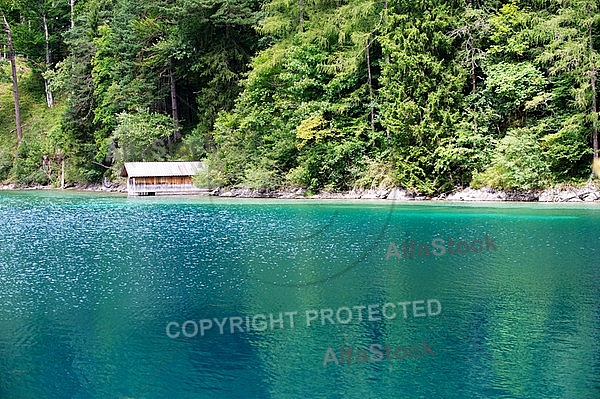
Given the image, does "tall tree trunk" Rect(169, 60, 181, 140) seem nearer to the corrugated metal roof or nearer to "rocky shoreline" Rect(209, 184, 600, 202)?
the corrugated metal roof

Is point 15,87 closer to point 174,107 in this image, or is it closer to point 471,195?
point 174,107

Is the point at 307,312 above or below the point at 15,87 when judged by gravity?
below

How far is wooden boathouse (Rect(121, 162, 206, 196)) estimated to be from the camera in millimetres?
39281

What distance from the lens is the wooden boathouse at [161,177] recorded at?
129 feet

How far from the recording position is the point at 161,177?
4006 centimetres

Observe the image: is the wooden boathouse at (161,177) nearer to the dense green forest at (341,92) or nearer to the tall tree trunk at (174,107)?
the dense green forest at (341,92)

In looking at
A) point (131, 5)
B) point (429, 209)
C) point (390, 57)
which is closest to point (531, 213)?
point (429, 209)

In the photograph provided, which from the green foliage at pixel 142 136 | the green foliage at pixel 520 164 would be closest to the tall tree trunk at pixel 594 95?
the green foliage at pixel 520 164

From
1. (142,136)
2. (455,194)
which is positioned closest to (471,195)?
(455,194)

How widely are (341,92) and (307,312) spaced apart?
1018 inches

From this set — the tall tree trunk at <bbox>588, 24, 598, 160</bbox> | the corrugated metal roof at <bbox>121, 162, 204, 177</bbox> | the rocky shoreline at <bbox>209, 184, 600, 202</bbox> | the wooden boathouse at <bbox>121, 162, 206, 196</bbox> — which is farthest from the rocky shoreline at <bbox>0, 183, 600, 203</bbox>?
the corrugated metal roof at <bbox>121, 162, 204, 177</bbox>

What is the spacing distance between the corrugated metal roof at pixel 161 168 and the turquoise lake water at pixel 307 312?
1862 centimetres

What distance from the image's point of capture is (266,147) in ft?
124

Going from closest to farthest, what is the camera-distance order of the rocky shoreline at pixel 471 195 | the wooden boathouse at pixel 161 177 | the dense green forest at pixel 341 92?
the rocky shoreline at pixel 471 195 < the dense green forest at pixel 341 92 < the wooden boathouse at pixel 161 177
